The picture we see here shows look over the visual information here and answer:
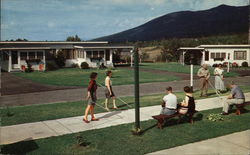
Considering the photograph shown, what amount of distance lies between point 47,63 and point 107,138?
30.4 metres

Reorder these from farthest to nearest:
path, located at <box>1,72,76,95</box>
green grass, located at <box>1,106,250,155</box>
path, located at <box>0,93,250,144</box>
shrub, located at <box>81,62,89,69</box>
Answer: shrub, located at <box>81,62,89,69</box>
path, located at <box>1,72,76,95</box>
path, located at <box>0,93,250,144</box>
green grass, located at <box>1,106,250,155</box>

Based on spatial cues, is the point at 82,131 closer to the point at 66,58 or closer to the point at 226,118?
the point at 226,118

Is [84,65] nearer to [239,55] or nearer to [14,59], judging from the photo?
[14,59]

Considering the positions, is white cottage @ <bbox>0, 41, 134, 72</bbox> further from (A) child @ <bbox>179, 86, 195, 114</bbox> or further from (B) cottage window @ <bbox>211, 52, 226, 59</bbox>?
(A) child @ <bbox>179, 86, 195, 114</bbox>

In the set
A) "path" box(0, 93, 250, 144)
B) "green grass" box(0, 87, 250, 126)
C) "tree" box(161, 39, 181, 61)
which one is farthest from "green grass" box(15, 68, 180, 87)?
"tree" box(161, 39, 181, 61)

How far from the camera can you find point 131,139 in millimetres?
7121

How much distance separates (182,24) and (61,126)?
20.3m

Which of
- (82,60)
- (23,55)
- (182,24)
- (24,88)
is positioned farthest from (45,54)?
(182,24)

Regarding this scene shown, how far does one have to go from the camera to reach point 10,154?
614 cm

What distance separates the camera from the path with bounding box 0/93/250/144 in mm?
7574

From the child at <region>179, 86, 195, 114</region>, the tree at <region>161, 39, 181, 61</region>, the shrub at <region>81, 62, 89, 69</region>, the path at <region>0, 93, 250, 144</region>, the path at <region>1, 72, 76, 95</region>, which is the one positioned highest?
the tree at <region>161, 39, 181, 61</region>

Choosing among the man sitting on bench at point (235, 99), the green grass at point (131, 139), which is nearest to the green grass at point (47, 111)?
the green grass at point (131, 139)

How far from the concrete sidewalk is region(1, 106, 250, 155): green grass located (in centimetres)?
22

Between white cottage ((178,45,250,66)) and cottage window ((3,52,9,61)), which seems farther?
white cottage ((178,45,250,66))
